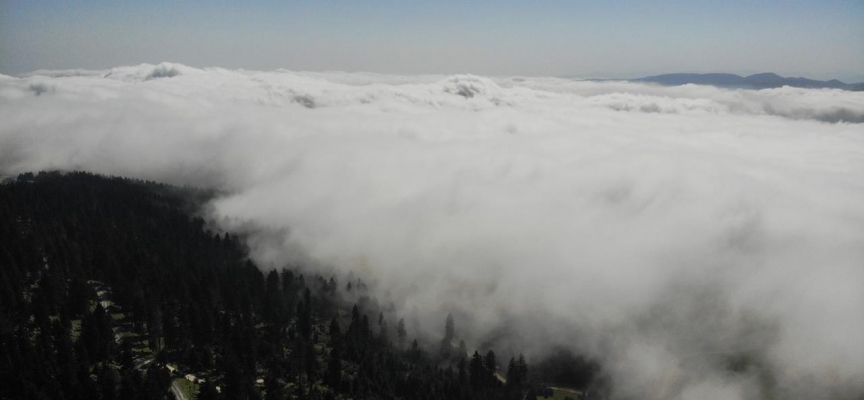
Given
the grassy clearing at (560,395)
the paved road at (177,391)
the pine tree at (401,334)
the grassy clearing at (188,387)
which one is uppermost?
the paved road at (177,391)

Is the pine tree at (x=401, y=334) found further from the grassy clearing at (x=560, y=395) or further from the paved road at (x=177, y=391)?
the paved road at (x=177, y=391)

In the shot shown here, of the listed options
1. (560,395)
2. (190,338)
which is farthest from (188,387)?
(560,395)

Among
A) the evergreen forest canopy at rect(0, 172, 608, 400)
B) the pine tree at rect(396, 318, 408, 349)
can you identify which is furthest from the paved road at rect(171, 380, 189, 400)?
the pine tree at rect(396, 318, 408, 349)

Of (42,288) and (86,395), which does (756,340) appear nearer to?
(86,395)

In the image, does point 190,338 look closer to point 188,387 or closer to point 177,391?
point 188,387

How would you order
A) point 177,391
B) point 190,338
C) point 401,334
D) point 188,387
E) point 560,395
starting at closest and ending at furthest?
point 177,391 → point 188,387 → point 190,338 → point 560,395 → point 401,334

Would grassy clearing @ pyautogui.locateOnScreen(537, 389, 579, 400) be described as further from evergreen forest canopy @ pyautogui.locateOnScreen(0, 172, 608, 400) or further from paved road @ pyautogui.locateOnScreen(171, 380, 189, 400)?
paved road @ pyautogui.locateOnScreen(171, 380, 189, 400)

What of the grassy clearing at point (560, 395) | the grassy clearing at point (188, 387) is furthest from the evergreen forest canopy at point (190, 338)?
the grassy clearing at point (560, 395)

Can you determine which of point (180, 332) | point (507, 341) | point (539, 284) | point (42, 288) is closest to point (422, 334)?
point (507, 341)
